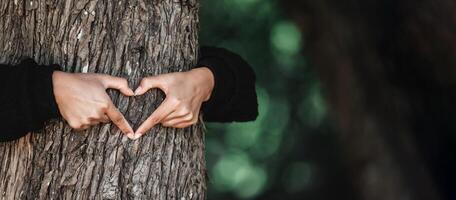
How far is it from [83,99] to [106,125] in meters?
0.13

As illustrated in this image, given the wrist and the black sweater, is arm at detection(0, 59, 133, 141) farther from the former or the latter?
the wrist

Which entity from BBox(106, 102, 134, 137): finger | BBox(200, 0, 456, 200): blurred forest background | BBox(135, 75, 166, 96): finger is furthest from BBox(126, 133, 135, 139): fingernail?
BBox(200, 0, 456, 200): blurred forest background

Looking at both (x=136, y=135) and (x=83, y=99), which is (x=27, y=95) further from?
(x=136, y=135)

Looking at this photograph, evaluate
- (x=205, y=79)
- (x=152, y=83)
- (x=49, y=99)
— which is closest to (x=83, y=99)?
(x=49, y=99)

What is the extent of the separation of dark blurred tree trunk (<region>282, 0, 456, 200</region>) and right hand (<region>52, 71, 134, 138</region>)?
10.3 feet

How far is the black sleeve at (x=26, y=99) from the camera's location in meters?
2.34

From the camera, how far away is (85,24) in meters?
2.48

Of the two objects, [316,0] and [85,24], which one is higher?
[85,24]

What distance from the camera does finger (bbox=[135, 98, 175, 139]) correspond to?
7.95ft

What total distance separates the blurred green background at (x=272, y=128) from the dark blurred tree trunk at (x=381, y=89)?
634 millimetres

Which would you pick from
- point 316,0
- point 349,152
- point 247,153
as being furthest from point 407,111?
point 247,153

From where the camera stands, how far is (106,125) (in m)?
2.43

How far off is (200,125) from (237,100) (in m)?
0.12

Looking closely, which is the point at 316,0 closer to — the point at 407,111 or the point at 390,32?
the point at 390,32
